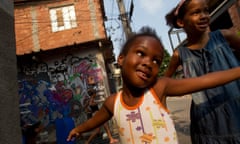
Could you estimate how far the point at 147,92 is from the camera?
111cm

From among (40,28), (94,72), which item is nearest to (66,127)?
(94,72)

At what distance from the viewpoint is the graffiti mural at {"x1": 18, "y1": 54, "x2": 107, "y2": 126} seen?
8969 mm

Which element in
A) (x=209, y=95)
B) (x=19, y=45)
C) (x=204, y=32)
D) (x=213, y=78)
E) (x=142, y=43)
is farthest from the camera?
(x=19, y=45)

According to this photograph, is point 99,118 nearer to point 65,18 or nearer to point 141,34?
point 141,34

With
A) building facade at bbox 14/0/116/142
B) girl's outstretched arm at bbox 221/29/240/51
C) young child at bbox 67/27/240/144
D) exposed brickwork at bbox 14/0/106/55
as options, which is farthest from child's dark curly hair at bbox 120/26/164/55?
exposed brickwork at bbox 14/0/106/55

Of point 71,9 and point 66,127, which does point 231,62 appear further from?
point 71,9

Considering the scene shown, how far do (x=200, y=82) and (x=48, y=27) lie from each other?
10062 mm

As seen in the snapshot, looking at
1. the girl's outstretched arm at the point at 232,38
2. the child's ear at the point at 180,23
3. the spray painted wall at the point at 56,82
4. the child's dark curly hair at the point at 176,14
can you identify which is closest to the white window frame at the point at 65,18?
the spray painted wall at the point at 56,82

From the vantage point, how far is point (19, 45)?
992 cm

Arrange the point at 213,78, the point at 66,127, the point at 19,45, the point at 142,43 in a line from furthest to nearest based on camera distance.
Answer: the point at 19,45, the point at 66,127, the point at 142,43, the point at 213,78

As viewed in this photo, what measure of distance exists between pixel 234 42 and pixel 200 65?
0.85ft

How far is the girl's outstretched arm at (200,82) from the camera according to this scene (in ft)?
3.26

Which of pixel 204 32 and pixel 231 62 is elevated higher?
pixel 204 32

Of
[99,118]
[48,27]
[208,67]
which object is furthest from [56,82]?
[208,67]
